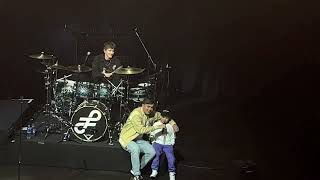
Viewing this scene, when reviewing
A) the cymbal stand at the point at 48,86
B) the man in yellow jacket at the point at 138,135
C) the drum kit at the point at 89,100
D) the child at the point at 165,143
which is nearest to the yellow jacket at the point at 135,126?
the man in yellow jacket at the point at 138,135

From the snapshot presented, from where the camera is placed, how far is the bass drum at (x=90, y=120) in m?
7.39

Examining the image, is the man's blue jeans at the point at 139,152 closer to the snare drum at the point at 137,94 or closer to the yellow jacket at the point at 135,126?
the yellow jacket at the point at 135,126

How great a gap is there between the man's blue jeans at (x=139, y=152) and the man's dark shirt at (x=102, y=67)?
1139mm

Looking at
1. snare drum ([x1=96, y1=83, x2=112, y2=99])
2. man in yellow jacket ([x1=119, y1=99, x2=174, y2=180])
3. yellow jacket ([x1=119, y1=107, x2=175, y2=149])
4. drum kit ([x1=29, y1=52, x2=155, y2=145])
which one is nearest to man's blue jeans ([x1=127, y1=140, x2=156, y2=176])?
man in yellow jacket ([x1=119, y1=99, x2=174, y2=180])

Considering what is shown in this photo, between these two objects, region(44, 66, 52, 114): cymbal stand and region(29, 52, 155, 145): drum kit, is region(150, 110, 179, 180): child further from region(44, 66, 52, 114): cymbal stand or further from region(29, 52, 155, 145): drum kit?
region(44, 66, 52, 114): cymbal stand

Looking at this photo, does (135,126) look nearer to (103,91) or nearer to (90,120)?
(90,120)

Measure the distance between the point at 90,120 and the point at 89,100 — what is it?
0.31 meters

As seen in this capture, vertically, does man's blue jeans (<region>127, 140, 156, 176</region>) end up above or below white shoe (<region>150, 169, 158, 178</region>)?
above

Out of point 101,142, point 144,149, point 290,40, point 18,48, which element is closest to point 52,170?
point 101,142

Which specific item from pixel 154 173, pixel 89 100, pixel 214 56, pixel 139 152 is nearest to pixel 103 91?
pixel 89 100

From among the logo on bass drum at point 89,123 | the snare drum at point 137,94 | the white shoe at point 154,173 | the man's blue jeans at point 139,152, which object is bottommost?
the white shoe at point 154,173

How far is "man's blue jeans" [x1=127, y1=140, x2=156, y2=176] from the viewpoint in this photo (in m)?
6.90

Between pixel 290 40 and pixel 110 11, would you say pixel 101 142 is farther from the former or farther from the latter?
pixel 290 40

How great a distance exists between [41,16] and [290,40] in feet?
13.3
